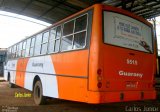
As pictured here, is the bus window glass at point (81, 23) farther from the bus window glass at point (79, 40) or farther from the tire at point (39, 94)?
the tire at point (39, 94)

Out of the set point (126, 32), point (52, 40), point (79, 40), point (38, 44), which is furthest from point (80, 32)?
point (38, 44)

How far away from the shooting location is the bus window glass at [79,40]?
6426 mm

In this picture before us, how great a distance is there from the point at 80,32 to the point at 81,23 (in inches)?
11.3

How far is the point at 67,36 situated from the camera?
7.29 m

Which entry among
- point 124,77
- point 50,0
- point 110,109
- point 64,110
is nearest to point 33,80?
point 64,110

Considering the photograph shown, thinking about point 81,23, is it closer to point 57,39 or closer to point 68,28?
point 68,28

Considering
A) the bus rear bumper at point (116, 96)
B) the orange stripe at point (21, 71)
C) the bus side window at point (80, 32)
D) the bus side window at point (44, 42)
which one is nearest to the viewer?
the bus rear bumper at point (116, 96)

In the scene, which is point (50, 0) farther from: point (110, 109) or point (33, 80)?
point (110, 109)

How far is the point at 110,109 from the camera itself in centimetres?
830

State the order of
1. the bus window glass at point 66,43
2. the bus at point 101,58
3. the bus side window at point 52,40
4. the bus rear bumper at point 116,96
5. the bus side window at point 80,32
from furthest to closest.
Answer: the bus side window at point 52,40 → the bus window glass at point 66,43 → the bus side window at point 80,32 → the bus at point 101,58 → the bus rear bumper at point 116,96

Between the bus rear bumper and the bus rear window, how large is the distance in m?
1.34

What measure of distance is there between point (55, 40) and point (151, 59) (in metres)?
3.33

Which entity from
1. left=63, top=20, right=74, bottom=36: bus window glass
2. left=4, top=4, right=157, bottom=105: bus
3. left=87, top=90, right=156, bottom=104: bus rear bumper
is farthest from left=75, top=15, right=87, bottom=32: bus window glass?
left=87, top=90, right=156, bottom=104: bus rear bumper

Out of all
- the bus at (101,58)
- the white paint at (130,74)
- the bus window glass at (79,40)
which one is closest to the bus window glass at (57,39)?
the bus at (101,58)
